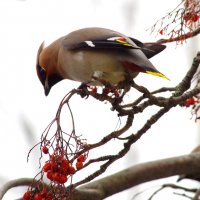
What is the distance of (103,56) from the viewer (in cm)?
312

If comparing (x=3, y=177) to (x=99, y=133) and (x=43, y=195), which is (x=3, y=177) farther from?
(x=43, y=195)

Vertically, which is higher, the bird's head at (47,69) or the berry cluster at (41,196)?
the bird's head at (47,69)

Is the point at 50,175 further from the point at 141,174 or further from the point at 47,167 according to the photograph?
the point at 141,174

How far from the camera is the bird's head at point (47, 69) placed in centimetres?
364

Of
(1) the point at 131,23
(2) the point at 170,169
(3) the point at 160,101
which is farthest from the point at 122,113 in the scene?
(1) the point at 131,23

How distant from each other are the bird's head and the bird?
143 millimetres

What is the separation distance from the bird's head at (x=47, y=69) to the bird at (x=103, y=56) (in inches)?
5.6

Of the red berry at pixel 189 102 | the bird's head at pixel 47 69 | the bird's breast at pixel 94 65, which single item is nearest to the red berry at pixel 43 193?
the bird's breast at pixel 94 65

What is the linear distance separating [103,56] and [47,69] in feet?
2.06

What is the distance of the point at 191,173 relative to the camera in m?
3.35

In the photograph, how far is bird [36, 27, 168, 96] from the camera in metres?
3.01

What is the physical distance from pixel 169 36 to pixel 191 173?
733mm

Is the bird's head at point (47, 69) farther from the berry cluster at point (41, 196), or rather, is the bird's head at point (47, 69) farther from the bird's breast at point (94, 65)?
the berry cluster at point (41, 196)

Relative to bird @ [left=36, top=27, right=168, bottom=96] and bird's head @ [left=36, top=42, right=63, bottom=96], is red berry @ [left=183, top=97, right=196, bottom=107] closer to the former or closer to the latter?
bird @ [left=36, top=27, right=168, bottom=96]
